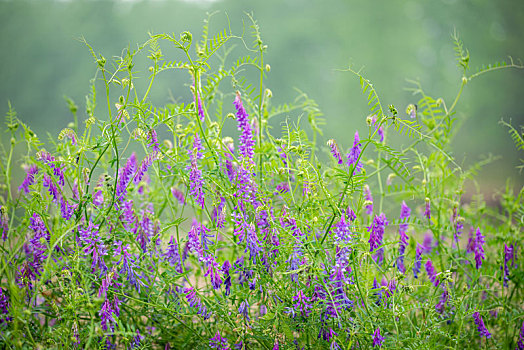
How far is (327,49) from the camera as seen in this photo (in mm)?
8547

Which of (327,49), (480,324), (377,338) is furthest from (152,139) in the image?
(327,49)

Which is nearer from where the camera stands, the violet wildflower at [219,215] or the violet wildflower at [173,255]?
the violet wildflower at [219,215]

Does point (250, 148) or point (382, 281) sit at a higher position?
point (250, 148)

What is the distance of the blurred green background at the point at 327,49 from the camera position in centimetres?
769

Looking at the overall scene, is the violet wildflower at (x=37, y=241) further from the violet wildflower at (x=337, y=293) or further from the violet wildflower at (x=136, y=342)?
the violet wildflower at (x=337, y=293)

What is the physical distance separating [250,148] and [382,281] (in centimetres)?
61

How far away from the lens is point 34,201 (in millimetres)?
1200

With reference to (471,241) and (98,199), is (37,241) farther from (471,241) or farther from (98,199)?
(471,241)

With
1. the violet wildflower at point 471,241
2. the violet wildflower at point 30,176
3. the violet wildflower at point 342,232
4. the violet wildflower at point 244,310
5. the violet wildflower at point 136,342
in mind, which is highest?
the violet wildflower at point 471,241

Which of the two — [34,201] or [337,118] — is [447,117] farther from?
[337,118]

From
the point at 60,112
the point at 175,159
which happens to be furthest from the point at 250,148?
the point at 60,112

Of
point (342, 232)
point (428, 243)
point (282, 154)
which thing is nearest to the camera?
point (342, 232)

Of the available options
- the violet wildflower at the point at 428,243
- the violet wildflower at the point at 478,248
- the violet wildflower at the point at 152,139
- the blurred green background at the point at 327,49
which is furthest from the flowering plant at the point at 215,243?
the blurred green background at the point at 327,49

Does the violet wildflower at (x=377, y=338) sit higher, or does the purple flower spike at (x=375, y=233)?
the purple flower spike at (x=375, y=233)
